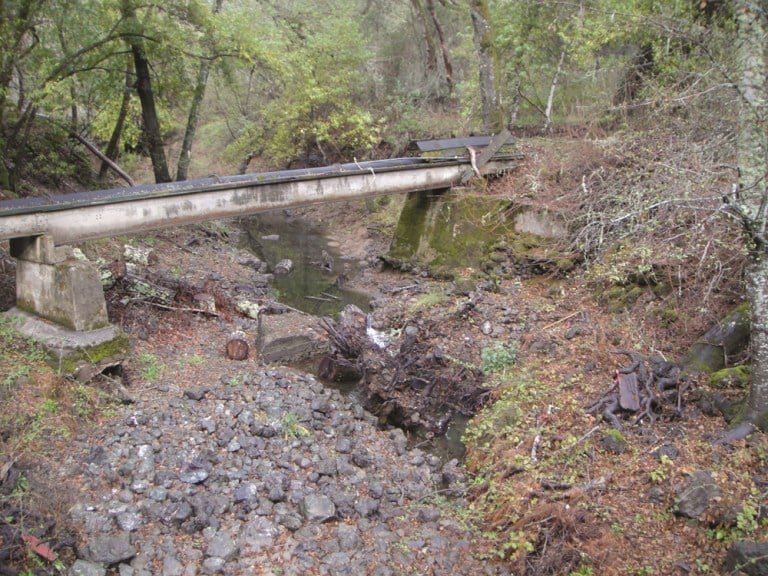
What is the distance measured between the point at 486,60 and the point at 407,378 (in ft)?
30.5

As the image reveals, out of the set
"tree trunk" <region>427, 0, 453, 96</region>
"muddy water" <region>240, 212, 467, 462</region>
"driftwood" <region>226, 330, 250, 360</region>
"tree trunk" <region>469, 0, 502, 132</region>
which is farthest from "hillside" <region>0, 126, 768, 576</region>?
"tree trunk" <region>427, 0, 453, 96</region>

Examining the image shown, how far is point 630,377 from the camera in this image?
6.62 meters

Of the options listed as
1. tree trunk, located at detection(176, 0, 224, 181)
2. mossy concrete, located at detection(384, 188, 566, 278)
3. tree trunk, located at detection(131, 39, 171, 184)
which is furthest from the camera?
tree trunk, located at detection(176, 0, 224, 181)

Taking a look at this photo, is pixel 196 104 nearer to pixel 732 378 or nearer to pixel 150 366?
pixel 150 366

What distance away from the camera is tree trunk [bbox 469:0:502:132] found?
13.6 meters

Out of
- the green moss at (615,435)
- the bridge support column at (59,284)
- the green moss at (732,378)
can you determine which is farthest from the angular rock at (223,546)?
the green moss at (732,378)

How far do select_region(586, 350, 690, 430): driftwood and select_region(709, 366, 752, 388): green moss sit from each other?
0.32 metres

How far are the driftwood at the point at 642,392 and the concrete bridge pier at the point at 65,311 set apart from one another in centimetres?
628

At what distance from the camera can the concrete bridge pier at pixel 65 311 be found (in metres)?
7.02

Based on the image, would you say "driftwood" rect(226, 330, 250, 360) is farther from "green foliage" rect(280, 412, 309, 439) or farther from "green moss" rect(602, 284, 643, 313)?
"green moss" rect(602, 284, 643, 313)

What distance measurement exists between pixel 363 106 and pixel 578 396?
17023 millimetres

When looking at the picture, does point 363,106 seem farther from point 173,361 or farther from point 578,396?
point 578,396

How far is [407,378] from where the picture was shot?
8242 mm

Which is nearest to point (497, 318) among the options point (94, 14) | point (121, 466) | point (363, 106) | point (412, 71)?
point (121, 466)
